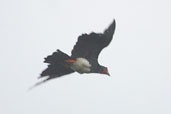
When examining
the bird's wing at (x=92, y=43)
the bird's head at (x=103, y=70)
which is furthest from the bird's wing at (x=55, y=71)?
the bird's head at (x=103, y=70)

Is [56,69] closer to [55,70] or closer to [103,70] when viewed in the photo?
[55,70]

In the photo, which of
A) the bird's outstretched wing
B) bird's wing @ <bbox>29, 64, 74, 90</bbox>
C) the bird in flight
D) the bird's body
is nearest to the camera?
the bird in flight

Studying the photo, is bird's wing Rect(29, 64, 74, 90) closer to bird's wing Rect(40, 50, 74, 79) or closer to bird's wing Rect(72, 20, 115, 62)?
bird's wing Rect(40, 50, 74, 79)

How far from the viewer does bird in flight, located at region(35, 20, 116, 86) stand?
15462mm

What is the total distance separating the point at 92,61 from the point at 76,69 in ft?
2.91

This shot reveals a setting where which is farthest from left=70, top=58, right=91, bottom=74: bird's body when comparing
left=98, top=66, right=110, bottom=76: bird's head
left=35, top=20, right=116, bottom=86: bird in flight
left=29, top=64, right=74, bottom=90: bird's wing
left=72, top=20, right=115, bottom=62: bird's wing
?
left=29, top=64, right=74, bottom=90: bird's wing

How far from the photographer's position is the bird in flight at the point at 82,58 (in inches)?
609

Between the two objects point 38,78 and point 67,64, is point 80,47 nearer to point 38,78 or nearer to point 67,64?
point 67,64

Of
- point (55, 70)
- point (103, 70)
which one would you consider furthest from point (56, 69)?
point (103, 70)

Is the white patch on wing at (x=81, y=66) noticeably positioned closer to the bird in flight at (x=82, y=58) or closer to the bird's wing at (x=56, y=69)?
the bird in flight at (x=82, y=58)

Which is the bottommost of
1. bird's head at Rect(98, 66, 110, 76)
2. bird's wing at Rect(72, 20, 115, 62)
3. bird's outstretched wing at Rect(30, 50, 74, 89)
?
bird's head at Rect(98, 66, 110, 76)

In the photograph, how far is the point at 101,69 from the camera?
53.8ft

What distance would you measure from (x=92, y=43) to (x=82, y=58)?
3.03 ft

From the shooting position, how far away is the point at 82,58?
53.7 feet
